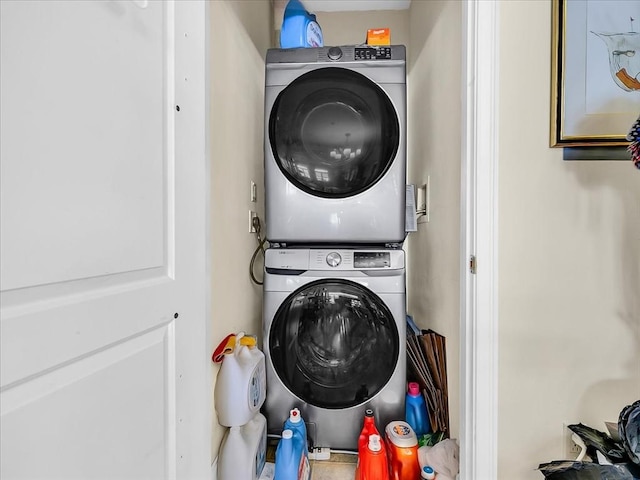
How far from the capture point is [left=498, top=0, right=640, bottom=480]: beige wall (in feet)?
3.30

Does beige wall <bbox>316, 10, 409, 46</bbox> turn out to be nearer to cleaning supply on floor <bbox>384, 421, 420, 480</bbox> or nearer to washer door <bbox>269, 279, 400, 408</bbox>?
washer door <bbox>269, 279, 400, 408</bbox>

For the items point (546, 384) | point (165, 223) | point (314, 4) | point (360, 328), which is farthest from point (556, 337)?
point (314, 4)

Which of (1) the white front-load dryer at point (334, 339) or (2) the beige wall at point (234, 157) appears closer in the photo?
(2) the beige wall at point (234, 157)

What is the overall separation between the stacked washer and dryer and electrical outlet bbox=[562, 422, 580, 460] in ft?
→ 1.98

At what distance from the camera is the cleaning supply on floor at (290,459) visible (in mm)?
1273

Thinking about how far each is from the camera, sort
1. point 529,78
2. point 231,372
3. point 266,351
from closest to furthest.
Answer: point 529,78, point 231,372, point 266,351

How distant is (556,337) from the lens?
3.41 ft

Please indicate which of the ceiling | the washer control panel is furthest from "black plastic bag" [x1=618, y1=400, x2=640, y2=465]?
the ceiling

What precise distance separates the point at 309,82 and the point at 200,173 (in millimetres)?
793

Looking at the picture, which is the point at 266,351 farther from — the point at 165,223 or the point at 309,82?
the point at 309,82

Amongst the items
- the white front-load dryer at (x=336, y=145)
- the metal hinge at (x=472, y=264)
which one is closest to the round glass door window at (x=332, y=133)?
the white front-load dryer at (x=336, y=145)

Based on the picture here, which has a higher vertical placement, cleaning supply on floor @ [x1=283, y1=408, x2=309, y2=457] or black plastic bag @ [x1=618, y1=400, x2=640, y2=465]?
black plastic bag @ [x1=618, y1=400, x2=640, y2=465]

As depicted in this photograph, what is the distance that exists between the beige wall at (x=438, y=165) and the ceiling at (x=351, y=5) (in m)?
0.17

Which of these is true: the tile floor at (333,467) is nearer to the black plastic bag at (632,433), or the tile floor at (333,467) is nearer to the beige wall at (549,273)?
the beige wall at (549,273)
